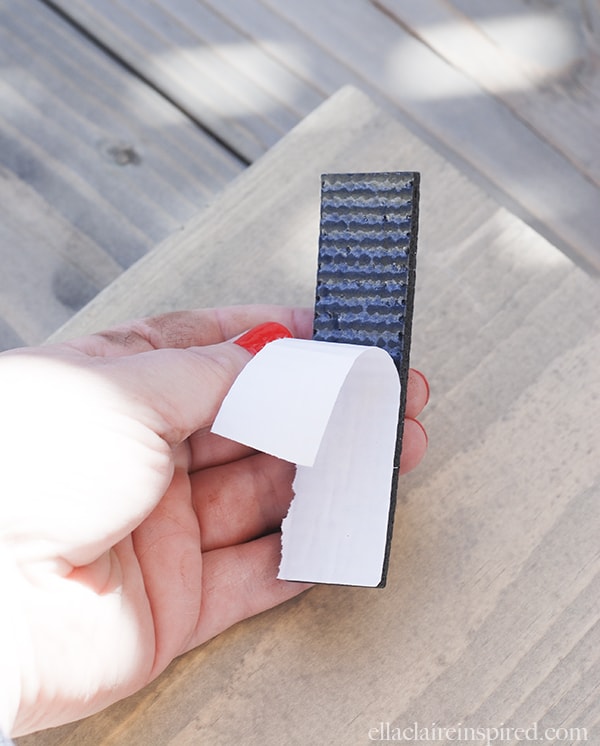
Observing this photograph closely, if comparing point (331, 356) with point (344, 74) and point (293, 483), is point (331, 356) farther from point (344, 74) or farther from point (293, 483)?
point (344, 74)

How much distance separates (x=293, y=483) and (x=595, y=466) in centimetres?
20

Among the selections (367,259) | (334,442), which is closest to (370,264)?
(367,259)

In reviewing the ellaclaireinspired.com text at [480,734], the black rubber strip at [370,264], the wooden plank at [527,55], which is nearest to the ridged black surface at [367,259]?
the black rubber strip at [370,264]

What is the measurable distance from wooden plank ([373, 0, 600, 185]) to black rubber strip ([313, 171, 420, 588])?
1.14 ft

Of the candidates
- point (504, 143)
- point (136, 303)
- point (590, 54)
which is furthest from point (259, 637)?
point (590, 54)

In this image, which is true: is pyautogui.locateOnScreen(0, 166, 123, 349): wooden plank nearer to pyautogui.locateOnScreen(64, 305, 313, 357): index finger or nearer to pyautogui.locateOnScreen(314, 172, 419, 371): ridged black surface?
pyautogui.locateOnScreen(64, 305, 313, 357): index finger

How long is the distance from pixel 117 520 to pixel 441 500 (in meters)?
0.21

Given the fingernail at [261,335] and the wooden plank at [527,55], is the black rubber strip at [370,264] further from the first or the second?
the wooden plank at [527,55]

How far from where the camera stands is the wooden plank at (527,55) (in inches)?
32.5

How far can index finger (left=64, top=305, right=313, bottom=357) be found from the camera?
0.58m

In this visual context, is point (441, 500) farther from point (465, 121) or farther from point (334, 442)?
point (465, 121)

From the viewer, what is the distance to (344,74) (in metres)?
0.84

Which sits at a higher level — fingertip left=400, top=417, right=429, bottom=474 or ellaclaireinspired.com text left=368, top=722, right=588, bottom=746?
fingertip left=400, top=417, right=429, bottom=474

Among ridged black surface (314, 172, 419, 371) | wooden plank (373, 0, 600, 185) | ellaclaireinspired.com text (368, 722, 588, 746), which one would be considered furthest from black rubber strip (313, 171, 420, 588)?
wooden plank (373, 0, 600, 185)
